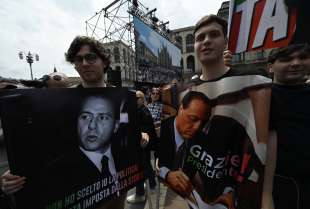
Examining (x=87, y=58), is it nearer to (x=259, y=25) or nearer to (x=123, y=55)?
(x=259, y=25)

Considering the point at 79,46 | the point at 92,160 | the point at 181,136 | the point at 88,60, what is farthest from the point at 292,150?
the point at 79,46

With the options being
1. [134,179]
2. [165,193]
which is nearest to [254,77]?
[134,179]

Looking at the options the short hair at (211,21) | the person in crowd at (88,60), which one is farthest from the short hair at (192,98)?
the person in crowd at (88,60)

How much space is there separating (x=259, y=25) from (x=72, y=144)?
2.39 metres

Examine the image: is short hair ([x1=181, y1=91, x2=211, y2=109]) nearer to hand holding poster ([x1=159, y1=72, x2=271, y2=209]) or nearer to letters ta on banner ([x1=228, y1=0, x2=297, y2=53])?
hand holding poster ([x1=159, y1=72, x2=271, y2=209])

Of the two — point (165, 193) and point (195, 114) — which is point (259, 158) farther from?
→ point (165, 193)

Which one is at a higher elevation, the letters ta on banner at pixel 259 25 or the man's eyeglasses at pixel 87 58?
the letters ta on banner at pixel 259 25

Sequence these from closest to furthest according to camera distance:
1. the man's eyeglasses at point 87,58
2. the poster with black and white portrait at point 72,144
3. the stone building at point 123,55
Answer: the poster with black and white portrait at point 72,144 < the man's eyeglasses at point 87,58 < the stone building at point 123,55

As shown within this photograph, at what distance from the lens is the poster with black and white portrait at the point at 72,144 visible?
1099mm

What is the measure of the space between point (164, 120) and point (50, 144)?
74 centimetres

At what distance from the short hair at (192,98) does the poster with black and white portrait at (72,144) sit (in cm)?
49

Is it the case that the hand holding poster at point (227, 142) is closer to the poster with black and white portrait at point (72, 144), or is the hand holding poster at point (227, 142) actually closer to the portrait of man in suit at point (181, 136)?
the portrait of man in suit at point (181, 136)

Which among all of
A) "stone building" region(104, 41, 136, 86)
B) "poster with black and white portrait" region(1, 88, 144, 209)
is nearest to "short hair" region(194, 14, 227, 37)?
"poster with black and white portrait" region(1, 88, 144, 209)

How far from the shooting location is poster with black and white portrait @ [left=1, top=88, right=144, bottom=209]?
110 cm
